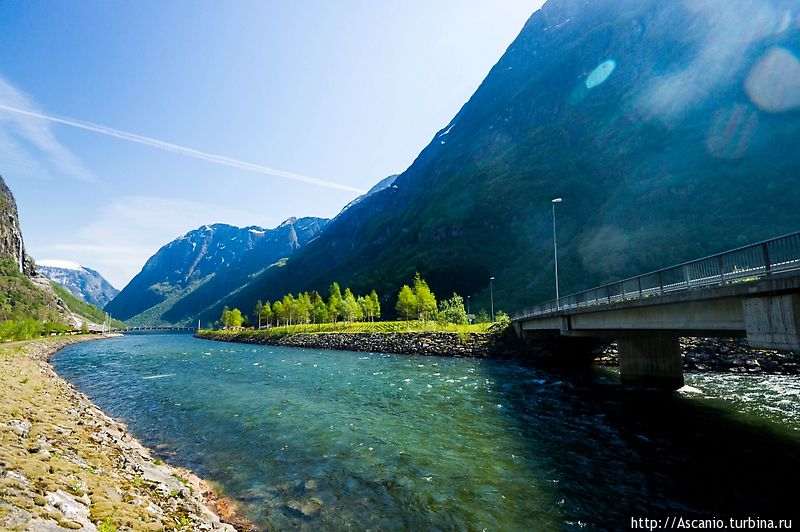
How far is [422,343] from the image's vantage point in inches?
2665

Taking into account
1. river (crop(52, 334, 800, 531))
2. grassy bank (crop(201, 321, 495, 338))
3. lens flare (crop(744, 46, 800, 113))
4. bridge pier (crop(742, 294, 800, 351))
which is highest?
lens flare (crop(744, 46, 800, 113))

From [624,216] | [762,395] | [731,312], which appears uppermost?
[624,216]

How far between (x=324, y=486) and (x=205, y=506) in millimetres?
4019

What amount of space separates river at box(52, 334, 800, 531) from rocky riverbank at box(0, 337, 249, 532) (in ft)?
6.05

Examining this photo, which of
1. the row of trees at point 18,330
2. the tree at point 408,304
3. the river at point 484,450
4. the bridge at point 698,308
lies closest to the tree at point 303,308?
the tree at point 408,304

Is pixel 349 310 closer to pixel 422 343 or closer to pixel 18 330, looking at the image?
pixel 422 343

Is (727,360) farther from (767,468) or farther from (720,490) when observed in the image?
(720,490)

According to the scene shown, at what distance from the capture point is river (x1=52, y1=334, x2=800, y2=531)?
1212 centimetres

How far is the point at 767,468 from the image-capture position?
1465 cm

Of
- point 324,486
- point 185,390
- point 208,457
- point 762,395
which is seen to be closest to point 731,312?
point 762,395

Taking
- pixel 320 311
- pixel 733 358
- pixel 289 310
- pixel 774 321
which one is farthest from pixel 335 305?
pixel 774 321

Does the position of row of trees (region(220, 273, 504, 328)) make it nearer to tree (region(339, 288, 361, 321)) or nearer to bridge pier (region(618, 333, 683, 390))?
tree (region(339, 288, 361, 321))

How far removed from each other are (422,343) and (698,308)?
5104cm

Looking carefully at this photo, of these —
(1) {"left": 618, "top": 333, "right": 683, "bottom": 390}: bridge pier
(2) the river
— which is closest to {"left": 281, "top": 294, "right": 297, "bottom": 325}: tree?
(2) the river
